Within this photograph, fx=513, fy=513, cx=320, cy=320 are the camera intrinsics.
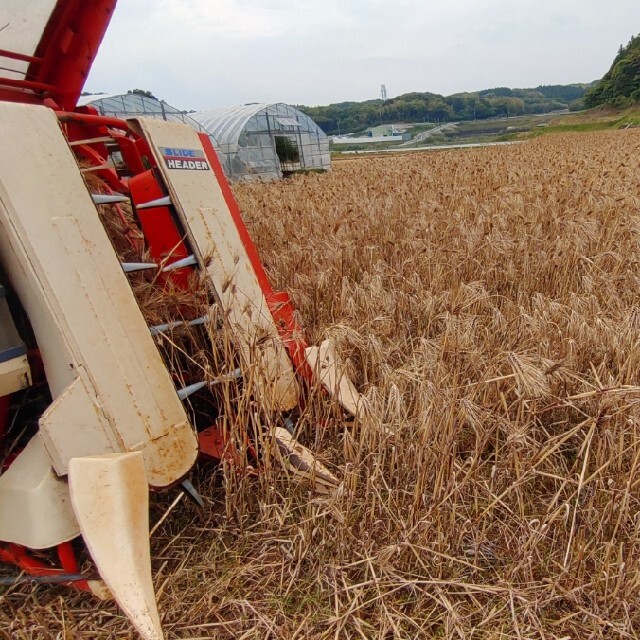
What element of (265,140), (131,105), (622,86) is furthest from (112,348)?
(622,86)

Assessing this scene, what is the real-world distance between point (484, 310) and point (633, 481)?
1.35 meters

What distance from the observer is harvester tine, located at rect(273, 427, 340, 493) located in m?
1.73

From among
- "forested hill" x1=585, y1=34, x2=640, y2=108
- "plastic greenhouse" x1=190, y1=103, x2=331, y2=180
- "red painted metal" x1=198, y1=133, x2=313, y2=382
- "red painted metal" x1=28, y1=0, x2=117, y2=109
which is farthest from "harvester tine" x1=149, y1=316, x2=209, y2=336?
"forested hill" x1=585, y1=34, x2=640, y2=108

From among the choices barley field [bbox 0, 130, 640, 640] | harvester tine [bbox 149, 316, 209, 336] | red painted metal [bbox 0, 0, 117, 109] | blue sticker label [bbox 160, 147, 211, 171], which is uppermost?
red painted metal [bbox 0, 0, 117, 109]

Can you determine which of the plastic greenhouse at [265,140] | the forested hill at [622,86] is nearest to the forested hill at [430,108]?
the forested hill at [622,86]

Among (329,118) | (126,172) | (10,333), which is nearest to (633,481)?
(10,333)

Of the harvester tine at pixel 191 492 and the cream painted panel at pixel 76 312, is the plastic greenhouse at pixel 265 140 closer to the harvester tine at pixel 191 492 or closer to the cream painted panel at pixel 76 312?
the cream painted panel at pixel 76 312

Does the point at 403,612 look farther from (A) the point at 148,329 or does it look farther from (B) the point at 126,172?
(B) the point at 126,172

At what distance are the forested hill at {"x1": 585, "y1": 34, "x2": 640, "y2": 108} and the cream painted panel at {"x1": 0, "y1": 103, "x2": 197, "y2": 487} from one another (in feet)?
168

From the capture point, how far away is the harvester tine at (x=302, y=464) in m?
1.73

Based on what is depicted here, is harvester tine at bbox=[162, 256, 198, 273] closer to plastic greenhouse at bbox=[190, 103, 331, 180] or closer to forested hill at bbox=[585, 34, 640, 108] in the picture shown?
plastic greenhouse at bbox=[190, 103, 331, 180]

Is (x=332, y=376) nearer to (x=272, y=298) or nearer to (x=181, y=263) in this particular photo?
(x=272, y=298)

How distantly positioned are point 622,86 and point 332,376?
55991 mm

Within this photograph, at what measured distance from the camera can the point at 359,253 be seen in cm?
407
